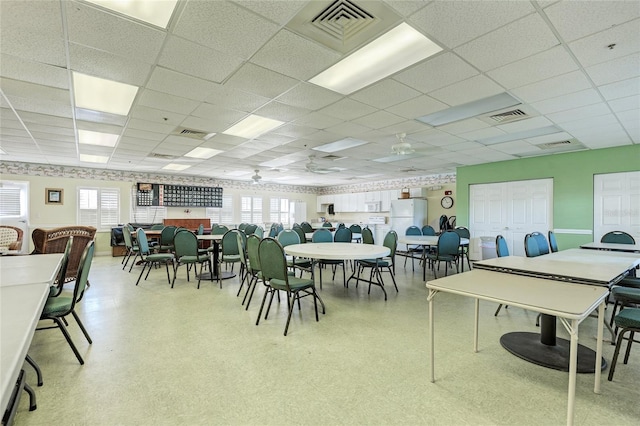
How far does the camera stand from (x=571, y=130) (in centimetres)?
463

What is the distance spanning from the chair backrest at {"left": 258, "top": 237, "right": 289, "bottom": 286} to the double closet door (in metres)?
6.39

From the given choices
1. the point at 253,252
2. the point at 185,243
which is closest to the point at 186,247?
the point at 185,243

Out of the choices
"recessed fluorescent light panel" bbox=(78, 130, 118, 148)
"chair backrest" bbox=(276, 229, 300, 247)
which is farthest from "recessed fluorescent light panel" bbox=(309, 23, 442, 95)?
"recessed fluorescent light panel" bbox=(78, 130, 118, 148)

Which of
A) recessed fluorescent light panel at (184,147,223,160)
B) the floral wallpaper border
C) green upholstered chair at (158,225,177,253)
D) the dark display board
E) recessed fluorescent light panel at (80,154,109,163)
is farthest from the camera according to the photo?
the dark display board

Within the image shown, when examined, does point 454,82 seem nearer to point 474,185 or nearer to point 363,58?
point 363,58

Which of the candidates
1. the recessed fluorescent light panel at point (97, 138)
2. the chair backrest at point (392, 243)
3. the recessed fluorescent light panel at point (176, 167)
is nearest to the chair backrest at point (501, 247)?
the chair backrest at point (392, 243)

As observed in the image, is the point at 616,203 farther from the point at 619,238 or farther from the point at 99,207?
the point at 99,207

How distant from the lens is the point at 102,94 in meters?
3.43

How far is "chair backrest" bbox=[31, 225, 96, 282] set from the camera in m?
4.07

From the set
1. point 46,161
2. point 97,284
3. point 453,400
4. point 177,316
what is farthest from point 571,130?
point 46,161

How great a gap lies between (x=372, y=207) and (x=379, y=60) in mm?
8822

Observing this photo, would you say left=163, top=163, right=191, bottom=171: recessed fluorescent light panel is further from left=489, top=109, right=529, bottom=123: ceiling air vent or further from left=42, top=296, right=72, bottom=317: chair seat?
left=489, top=109, right=529, bottom=123: ceiling air vent

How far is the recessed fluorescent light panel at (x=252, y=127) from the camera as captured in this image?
171 inches

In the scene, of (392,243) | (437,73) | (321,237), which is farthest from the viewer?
(321,237)
